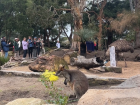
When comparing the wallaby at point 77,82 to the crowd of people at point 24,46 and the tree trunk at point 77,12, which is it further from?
the tree trunk at point 77,12

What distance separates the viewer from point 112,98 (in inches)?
104

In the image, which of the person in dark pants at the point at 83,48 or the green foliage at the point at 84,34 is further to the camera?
the person in dark pants at the point at 83,48

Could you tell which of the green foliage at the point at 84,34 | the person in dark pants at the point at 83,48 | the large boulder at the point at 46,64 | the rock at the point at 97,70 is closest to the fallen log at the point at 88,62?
the rock at the point at 97,70

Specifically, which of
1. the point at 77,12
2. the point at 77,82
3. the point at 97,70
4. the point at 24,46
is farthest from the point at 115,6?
the point at 77,82

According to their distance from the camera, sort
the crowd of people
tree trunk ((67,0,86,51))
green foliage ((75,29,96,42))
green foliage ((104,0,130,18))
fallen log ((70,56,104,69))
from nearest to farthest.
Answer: fallen log ((70,56,104,69)) < the crowd of people < green foliage ((75,29,96,42)) < tree trunk ((67,0,86,51)) < green foliage ((104,0,130,18))

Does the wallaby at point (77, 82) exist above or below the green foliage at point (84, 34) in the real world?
below

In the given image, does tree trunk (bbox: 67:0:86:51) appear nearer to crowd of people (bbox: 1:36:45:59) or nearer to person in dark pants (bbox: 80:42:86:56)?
person in dark pants (bbox: 80:42:86:56)

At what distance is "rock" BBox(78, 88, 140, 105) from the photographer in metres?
2.56

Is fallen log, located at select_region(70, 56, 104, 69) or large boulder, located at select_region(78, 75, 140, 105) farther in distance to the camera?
fallen log, located at select_region(70, 56, 104, 69)

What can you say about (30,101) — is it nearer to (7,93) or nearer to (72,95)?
(72,95)

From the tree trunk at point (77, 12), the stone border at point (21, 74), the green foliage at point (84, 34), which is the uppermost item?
the tree trunk at point (77, 12)

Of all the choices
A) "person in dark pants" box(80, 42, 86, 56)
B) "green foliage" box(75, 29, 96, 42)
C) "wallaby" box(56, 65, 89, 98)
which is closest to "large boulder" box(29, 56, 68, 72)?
"wallaby" box(56, 65, 89, 98)

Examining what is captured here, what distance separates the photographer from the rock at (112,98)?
8.40ft

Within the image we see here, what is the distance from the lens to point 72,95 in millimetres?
5082
